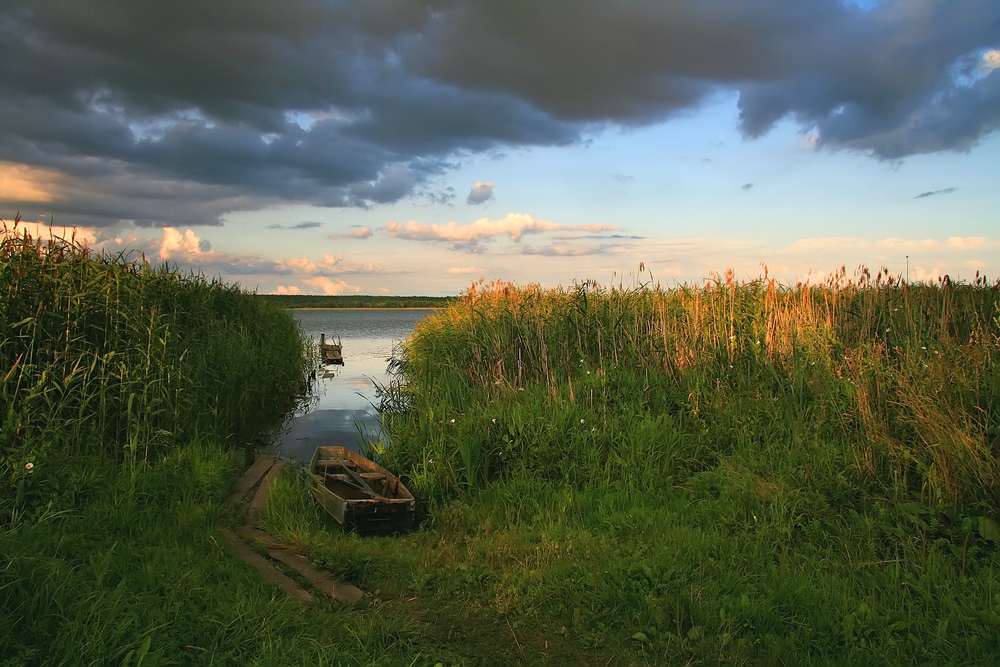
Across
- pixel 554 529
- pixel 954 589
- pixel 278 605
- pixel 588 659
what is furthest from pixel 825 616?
pixel 278 605

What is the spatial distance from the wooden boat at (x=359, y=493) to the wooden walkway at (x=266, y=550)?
743 millimetres

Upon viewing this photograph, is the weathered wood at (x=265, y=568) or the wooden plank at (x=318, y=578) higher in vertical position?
the weathered wood at (x=265, y=568)

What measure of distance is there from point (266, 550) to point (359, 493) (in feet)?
7.60

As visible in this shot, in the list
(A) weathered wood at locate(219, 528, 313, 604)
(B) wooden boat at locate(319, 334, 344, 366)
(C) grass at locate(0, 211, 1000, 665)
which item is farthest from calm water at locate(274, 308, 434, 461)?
(A) weathered wood at locate(219, 528, 313, 604)

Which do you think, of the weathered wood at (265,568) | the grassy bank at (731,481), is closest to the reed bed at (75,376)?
the weathered wood at (265,568)

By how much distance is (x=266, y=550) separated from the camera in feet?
19.7

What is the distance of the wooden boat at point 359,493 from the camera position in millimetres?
6824

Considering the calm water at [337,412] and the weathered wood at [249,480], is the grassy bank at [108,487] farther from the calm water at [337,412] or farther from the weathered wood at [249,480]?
the calm water at [337,412]

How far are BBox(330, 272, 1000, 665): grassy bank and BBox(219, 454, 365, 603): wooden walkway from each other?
0.60m

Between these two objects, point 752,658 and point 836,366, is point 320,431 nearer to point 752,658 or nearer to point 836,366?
point 836,366

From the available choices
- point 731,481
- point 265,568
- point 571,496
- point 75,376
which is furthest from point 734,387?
point 75,376

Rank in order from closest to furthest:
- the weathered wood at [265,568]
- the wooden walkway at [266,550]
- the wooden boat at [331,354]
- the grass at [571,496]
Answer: the grass at [571,496] → the weathered wood at [265,568] → the wooden walkway at [266,550] → the wooden boat at [331,354]

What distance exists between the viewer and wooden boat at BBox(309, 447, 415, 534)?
22.4 ft

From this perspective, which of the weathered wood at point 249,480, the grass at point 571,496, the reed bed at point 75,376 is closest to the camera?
the grass at point 571,496
